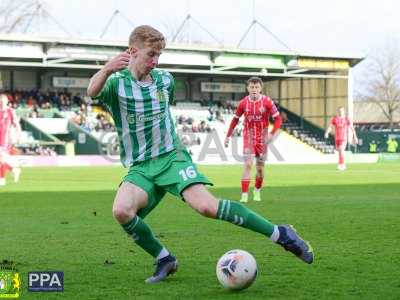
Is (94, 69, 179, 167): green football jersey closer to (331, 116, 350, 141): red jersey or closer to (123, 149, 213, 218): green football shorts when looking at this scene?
(123, 149, 213, 218): green football shorts

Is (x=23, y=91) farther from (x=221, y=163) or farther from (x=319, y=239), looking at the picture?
(x=319, y=239)

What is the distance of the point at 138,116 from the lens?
7.21 metres

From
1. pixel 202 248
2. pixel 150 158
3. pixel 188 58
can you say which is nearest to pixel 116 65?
pixel 150 158

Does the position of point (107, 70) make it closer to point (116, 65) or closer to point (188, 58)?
point (116, 65)

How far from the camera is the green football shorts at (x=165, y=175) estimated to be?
22.9 ft

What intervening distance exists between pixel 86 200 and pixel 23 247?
7.76 metres

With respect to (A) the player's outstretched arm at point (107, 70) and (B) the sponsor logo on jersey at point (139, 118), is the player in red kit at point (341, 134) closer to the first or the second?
→ (B) the sponsor logo on jersey at point (139, 118)

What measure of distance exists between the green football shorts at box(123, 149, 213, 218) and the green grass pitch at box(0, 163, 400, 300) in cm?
74

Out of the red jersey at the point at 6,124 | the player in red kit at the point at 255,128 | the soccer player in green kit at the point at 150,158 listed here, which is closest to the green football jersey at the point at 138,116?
the soccer player in green kit at the point at 150,158

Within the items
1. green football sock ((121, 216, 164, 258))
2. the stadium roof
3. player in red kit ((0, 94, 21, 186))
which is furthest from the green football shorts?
the stadium roof

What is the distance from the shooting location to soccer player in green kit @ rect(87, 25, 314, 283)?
273 inches

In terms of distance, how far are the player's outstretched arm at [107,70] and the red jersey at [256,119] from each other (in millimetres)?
9228

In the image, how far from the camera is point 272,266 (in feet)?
25.4

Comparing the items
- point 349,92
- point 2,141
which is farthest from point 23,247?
point 349,92
